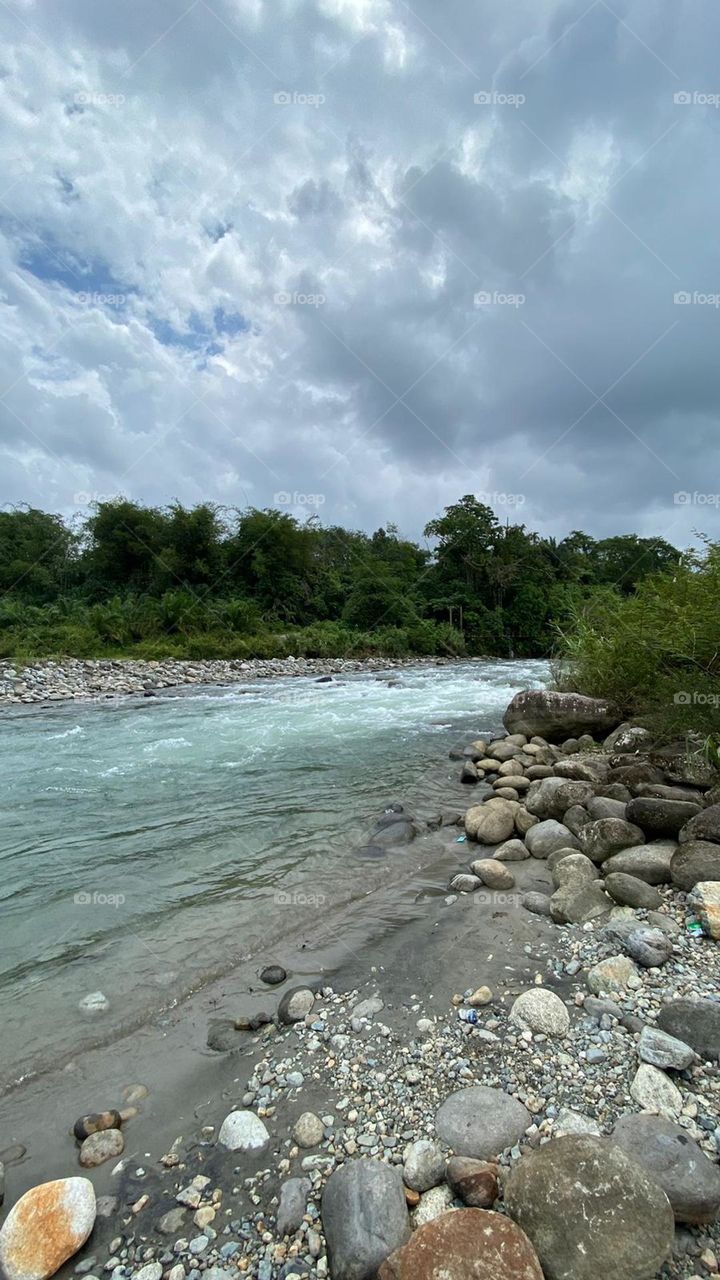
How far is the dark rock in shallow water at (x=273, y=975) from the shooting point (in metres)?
3.19

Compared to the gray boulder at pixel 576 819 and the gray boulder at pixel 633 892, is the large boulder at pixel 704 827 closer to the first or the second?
the gray boulder at pixel 633 892

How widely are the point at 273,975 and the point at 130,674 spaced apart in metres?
17.3

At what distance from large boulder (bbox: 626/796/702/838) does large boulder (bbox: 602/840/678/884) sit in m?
0.14

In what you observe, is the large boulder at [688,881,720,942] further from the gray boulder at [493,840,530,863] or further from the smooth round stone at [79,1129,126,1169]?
the smooth round stone at [79,1129,126,1169]

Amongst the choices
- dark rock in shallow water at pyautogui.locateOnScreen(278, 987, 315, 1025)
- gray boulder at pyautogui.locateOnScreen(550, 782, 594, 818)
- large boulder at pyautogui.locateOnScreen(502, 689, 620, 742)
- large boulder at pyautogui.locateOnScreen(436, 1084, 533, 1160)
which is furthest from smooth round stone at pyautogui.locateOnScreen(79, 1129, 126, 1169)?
large boulder at pyautogui.locateOnScreen(502, 689, 620, 742)

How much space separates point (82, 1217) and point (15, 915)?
255cm

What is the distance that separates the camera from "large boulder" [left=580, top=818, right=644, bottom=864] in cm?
427

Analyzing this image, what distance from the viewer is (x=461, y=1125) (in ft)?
6.63

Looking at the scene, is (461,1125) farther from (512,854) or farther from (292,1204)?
(512,854)

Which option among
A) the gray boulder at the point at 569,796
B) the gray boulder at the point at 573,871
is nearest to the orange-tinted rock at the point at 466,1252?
the gray boulder at the point at 573,871

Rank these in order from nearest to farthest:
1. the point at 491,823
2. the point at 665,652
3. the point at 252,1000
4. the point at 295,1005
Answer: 1. the point at 295,1005
2. the point at 252,1000
3. the point at 491,823
4. the point at 665,652

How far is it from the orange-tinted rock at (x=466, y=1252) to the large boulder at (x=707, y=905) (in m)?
2.07

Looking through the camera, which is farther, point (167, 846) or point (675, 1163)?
point (167, 846)

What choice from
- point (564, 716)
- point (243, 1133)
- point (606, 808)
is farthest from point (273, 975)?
point (564, 716)
